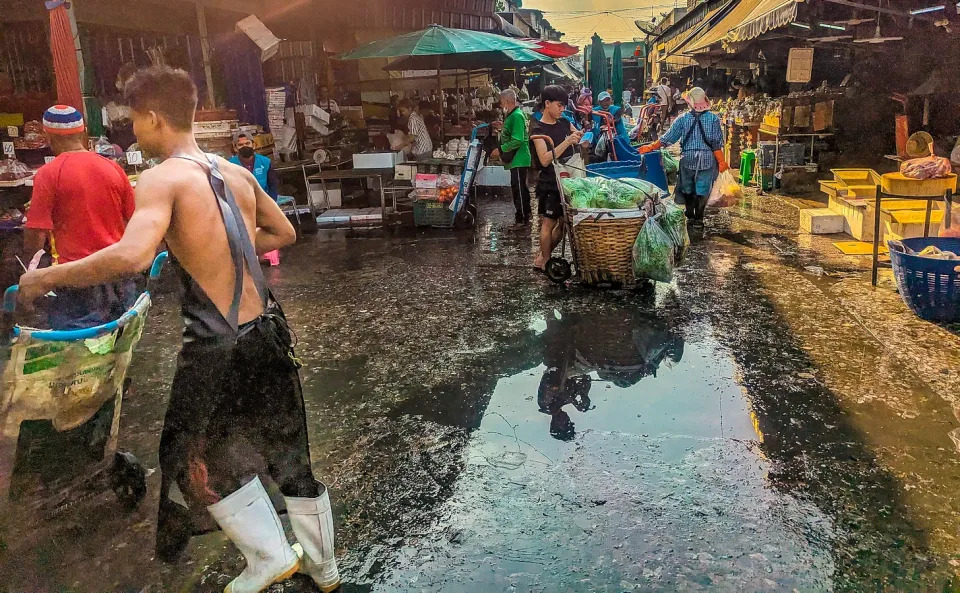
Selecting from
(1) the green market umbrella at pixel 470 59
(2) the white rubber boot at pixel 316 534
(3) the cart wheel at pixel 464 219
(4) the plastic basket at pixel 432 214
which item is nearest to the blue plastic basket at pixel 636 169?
(3) the cart wheel at pixel 464 219

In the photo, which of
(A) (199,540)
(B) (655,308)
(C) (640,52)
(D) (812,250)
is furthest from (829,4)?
(C) (640,52)

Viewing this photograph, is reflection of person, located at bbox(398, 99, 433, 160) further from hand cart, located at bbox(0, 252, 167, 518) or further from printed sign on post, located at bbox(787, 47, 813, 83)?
hand cart, located at bbox(0, 252, 167, 518)

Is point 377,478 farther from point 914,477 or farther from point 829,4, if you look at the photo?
point 829,4

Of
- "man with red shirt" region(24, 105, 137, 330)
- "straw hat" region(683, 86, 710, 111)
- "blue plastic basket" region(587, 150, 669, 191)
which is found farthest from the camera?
"straw hat" region(683, 86, 710, 111)

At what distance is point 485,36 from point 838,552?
10221 mm

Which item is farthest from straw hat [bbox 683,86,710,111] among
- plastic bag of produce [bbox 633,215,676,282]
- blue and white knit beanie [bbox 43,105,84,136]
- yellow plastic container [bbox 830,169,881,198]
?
blue and white knit beanie [bbox 43,105,84,136]

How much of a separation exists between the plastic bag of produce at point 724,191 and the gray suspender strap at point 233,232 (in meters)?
7.56

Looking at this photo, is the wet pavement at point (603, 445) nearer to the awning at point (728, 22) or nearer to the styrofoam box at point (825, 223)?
the styrofoam box at point (825, 223)

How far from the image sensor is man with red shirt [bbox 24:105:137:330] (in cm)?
407

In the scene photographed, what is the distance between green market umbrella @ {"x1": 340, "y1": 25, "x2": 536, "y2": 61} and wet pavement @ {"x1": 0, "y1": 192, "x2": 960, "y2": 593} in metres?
4.74

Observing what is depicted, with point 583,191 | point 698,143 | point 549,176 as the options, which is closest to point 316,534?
point 583,191

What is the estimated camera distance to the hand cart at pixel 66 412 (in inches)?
119

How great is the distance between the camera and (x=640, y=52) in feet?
163

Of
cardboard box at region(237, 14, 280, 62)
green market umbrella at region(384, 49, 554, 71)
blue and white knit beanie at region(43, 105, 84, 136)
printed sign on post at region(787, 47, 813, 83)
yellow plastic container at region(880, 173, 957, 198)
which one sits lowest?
yellow plastic container at region(880, 173, 957, 198)
